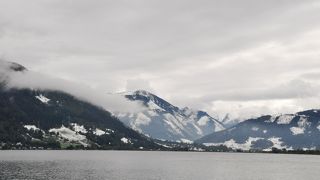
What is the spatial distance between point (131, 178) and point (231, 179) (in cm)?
4291

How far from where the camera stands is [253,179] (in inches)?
7692

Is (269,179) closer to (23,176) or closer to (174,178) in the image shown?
(174,178)

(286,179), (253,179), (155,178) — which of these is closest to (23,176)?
(155,178)

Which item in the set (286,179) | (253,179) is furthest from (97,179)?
(286,179)

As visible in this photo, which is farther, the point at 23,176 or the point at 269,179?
the point at 269,179

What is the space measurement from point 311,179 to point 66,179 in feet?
340

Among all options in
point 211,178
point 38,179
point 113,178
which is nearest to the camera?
point 38,179

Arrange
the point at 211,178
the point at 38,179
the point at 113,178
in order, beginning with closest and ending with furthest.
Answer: the point at 38,179 < the point at 113,178 < the point at 211,178

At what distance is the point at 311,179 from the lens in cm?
19962

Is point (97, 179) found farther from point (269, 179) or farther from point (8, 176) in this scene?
point (269, 179)

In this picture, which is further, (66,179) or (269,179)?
(269,179)

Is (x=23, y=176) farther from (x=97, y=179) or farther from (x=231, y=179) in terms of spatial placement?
(x=231, y=179)

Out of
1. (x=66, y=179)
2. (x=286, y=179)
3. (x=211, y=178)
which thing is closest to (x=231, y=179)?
(x=211, y=178)

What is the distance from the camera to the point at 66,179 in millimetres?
174250
